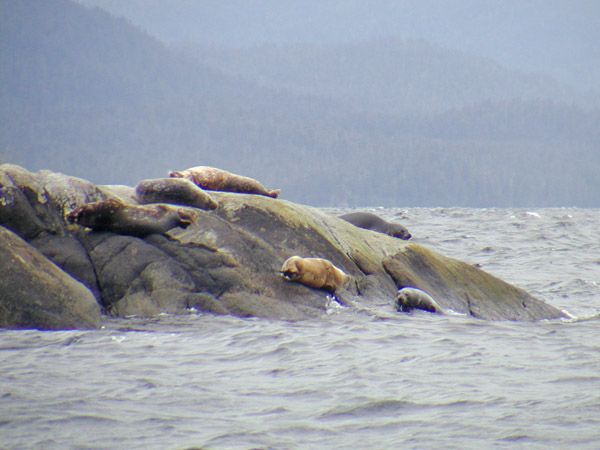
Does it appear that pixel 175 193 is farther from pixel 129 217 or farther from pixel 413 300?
pixel 413 300

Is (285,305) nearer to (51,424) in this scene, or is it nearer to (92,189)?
(92,189)

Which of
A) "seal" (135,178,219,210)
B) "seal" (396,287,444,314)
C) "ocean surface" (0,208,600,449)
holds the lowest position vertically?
"seal" (396,287,444,314)

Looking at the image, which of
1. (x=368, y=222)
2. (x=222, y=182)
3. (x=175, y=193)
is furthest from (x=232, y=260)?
(x=368, y=222)

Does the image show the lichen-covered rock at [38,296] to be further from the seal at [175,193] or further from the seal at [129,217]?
the seal at [175,193]

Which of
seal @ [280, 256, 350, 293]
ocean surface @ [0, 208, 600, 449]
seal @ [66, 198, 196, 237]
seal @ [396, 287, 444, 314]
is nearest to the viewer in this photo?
ocean surface @ [0, 208, 600, 449]

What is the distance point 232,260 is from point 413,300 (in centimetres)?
259

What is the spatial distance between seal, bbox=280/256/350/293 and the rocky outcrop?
0.13 meters

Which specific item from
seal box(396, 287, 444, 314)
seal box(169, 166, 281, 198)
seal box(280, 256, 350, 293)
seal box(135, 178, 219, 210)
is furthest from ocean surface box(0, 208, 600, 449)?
seal box(169, 166, 281, 198)

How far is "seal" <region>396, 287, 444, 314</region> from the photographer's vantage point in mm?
9469

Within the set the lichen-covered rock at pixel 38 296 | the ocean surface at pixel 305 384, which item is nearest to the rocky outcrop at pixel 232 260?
the ocean surface at pixel 305 384

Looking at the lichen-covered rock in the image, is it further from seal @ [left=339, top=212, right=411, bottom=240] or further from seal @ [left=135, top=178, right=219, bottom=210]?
seal @ [left=339, top=212, right=411, bottom=240]

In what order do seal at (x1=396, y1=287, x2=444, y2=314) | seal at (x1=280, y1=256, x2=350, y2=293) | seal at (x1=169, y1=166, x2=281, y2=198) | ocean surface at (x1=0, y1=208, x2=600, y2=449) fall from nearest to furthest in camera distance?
ocean surface at (x1=0, y1=208, x2=600, y2=449) → seal at (x1=280, y1=256, x2=350, y2=293) → seal at (x1=396, y1=287, x2=444, y2=314) → seal at (x1=169, y1=166, x2=281, y2=198)

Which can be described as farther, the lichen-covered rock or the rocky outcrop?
the rocky outcrop

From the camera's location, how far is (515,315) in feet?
33.4
